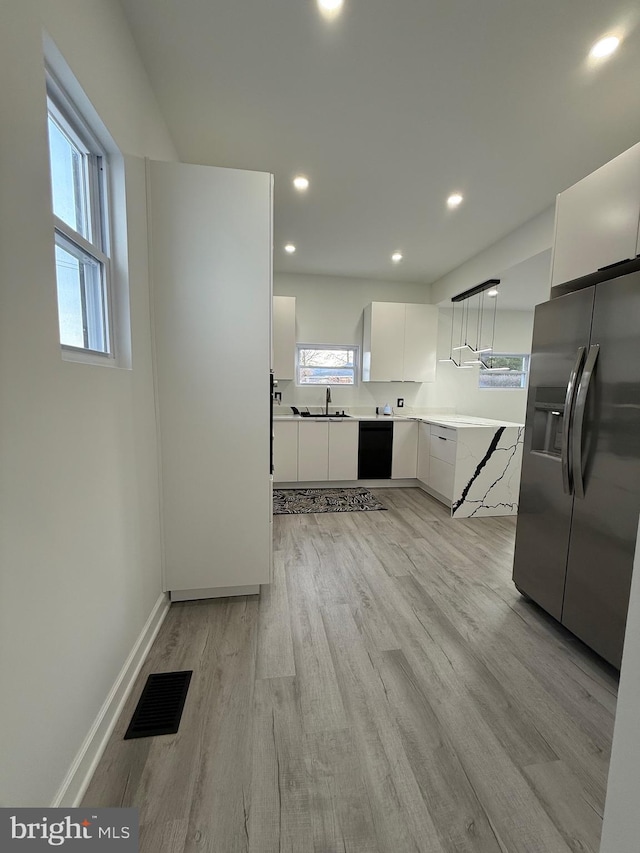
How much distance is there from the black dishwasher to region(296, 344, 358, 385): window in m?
0.91

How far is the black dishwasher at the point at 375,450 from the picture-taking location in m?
4.69

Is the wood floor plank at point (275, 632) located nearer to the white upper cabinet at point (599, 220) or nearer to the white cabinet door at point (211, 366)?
the white cabinet door at point (211, 366)

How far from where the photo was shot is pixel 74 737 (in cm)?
112

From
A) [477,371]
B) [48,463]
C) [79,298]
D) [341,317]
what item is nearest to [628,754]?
[48,463]

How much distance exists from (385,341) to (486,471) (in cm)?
215

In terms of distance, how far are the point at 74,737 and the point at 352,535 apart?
2.38m

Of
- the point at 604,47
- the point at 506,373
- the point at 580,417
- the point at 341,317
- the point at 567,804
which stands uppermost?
the point at 604,47

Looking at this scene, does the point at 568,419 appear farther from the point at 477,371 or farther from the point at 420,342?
the point at 477,371

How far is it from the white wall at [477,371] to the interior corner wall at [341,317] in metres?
0.31

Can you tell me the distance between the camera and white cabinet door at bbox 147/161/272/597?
1.89 m

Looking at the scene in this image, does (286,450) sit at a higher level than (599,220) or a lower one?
lower

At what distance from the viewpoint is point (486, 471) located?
12.3 ft

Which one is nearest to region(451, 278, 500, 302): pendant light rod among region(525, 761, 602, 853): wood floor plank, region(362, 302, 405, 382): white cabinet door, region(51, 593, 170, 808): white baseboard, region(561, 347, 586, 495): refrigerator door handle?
region(362, 302, 405, 382): white cabinet door

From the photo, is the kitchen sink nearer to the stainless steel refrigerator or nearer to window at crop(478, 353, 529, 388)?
window at crop(478, 353, 529, 388)
